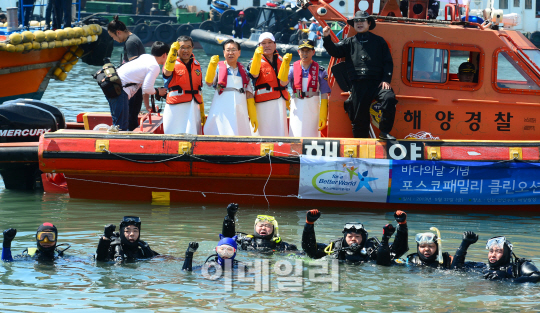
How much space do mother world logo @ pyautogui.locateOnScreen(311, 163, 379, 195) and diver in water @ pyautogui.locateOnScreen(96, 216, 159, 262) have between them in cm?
260

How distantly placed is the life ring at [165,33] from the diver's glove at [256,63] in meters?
30.1

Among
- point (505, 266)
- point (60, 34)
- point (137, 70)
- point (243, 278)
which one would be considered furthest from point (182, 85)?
point (60, 34)

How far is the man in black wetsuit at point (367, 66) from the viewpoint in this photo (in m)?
8.52

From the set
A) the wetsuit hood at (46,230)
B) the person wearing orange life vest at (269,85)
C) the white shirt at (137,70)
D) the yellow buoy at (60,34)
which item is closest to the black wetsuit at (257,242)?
the wetsuit hood at (46,230)

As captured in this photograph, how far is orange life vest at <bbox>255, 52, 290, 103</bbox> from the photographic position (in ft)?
29.7

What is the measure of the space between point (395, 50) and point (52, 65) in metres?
8.01

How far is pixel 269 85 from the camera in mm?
9070

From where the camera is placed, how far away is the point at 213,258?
6723 mm

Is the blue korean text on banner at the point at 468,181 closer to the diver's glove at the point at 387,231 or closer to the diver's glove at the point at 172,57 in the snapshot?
the diver's glove at the point at 387,231

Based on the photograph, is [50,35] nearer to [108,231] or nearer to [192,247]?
[108,231]

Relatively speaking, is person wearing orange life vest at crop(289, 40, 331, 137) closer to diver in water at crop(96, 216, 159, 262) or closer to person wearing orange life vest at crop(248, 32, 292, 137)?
person wearing orange life vest at crop(248, 32, 292, 137)

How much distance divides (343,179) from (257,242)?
190 centimetres

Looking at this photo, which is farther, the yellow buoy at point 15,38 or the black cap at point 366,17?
the yellow buoy at point 15,38

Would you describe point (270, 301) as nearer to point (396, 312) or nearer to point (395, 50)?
point (396, 312)
